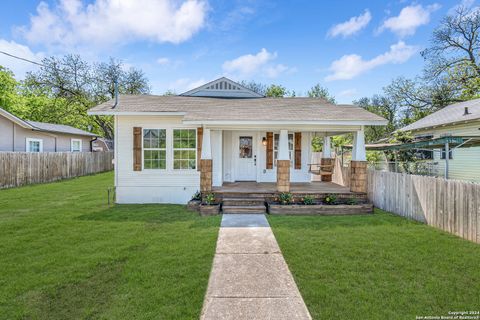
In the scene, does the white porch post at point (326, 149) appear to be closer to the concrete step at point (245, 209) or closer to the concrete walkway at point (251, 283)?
the concrete step at point (245, 209)

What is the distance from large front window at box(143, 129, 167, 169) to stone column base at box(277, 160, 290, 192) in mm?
4148

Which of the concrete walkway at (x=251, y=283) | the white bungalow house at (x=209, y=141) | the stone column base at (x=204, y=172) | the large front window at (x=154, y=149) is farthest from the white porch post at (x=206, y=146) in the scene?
the concrete walkway at (x=251, y=283)

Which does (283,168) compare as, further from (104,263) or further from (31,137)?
(31,137)

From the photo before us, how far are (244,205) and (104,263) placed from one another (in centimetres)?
470

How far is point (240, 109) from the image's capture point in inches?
398

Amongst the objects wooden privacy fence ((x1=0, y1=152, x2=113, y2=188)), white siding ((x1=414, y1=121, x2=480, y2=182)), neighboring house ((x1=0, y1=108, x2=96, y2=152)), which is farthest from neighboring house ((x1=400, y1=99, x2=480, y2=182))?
neighboring house ((x1=0, y1=108, x2=96, y2=152))

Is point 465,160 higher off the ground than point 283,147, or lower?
lower

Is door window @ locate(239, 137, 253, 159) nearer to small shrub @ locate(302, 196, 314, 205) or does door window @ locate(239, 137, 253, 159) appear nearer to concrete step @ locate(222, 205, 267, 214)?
concrete step @ locate(222, 205, 267, 214)

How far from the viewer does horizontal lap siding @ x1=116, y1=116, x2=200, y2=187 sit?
31.3 feet

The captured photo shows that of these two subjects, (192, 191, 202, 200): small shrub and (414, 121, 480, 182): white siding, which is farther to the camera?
(414, 121, 480, 182): white siding

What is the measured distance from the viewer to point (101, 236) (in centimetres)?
585

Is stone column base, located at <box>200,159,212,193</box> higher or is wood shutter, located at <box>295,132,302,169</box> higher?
wood shutter, located at <box>295,132,302,169</box>

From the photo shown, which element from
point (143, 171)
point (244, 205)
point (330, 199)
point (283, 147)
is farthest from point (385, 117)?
point (143, 171)

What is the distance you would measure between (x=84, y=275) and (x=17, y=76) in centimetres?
3771
